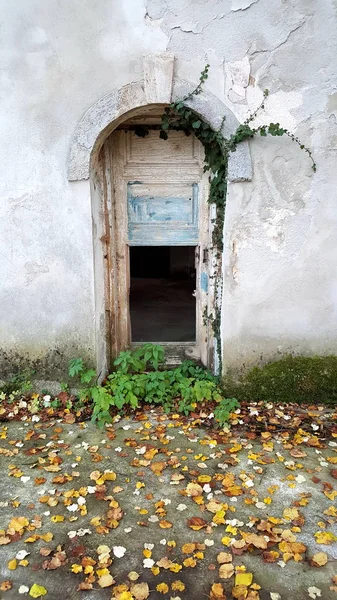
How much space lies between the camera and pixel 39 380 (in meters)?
4.18

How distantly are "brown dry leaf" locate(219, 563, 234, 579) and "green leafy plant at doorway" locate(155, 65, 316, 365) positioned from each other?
2116 millimetres

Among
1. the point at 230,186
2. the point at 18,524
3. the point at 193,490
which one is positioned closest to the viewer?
the point at 18,524

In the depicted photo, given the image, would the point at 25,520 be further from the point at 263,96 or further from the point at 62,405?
the point at 263,96

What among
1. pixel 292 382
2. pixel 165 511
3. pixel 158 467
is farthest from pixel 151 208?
pixel 165 511

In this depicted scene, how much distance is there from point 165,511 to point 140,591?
0.61m

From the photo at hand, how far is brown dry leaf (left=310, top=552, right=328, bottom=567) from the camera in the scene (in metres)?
2.34

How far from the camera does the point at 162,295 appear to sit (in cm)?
876

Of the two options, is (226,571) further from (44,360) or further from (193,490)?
(44,360)

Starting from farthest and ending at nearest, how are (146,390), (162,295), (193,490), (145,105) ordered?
(162,295) → (146,390) → (145,105) → (193,490)

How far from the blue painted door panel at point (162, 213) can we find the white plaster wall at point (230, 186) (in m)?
0.64

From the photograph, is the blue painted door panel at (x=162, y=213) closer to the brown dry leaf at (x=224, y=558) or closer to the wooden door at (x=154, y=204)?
the wooden door at (x=154, y=204)

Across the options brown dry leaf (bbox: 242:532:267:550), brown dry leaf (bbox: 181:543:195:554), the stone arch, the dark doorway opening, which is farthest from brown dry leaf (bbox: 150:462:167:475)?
the stone arch

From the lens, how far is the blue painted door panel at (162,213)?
4367mm

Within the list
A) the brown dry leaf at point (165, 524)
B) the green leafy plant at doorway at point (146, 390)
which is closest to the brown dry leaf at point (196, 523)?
the brown dry leaf at point (165, 524)
